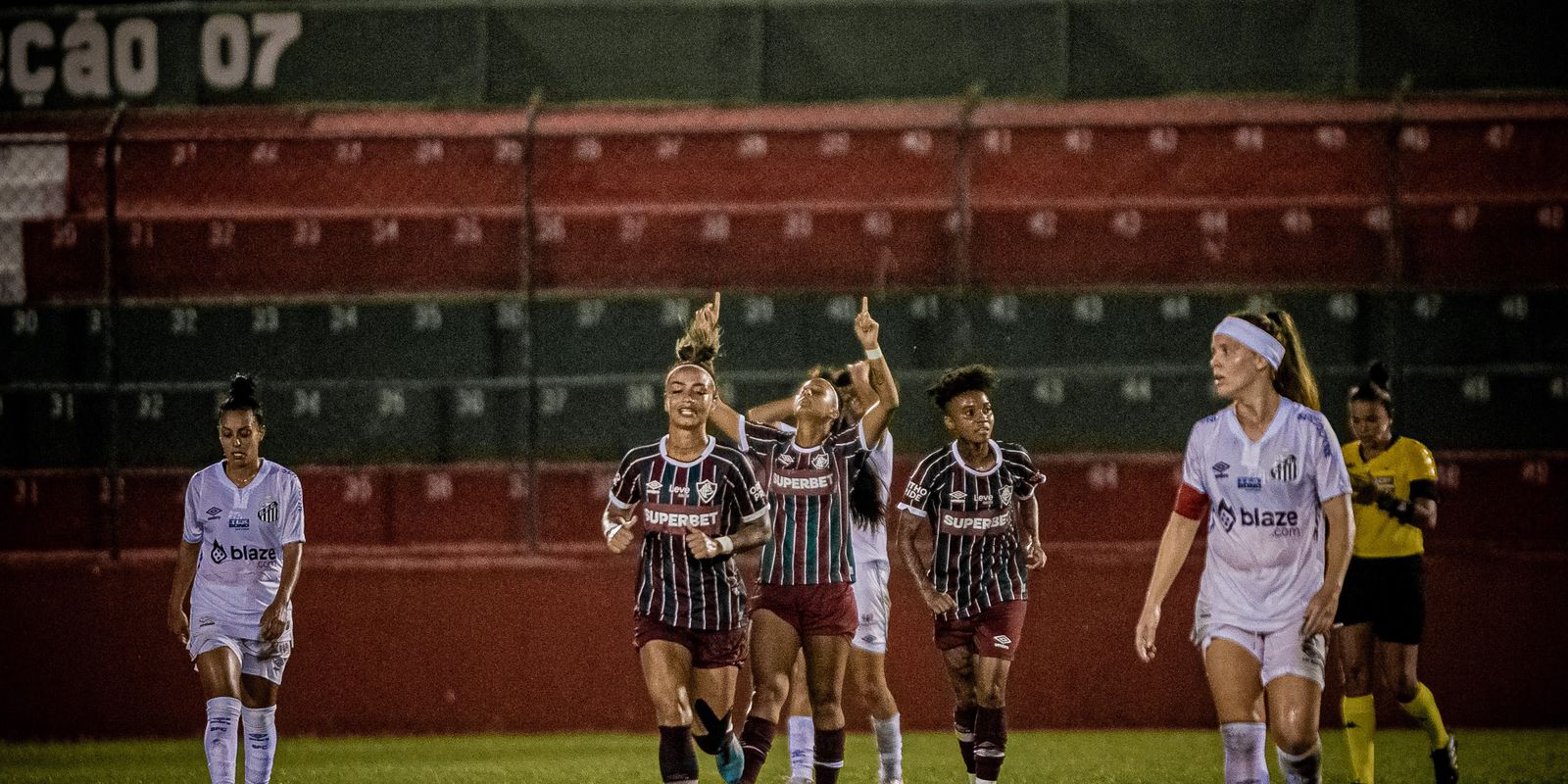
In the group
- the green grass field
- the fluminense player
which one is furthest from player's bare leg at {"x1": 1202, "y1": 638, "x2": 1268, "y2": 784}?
the green grass field

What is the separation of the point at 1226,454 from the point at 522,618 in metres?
5.62

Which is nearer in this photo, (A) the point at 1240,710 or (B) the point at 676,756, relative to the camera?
(A) the point at 1240,710

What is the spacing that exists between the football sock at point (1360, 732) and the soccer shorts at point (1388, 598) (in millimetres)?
389

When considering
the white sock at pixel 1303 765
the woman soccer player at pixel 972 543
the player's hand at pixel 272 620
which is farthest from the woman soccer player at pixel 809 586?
the white sock at pixel 1303 765

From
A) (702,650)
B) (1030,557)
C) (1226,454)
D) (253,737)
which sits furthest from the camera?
(1030,557)

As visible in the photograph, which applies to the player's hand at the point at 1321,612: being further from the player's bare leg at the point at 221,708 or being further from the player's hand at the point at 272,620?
the player's bare leg at the point at 221,708

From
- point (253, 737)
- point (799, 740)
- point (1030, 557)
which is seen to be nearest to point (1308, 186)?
point (1030, 557)

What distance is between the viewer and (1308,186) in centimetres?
1107

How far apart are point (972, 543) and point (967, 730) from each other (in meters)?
0.83

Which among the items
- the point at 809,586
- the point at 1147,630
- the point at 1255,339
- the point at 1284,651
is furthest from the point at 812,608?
the point at 1255,339

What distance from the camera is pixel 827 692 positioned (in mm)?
7652

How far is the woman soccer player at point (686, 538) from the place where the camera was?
6.99 metres

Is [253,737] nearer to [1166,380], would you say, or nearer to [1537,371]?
[1166,380]

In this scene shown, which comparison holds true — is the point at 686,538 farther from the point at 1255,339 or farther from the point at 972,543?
the point at 1255,339
